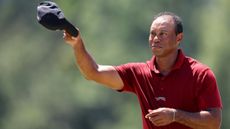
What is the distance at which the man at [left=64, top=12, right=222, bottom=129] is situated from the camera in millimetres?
4918

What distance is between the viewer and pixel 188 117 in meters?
4.85

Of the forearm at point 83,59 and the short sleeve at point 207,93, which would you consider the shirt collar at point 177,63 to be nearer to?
the short sleeve at point 207,93

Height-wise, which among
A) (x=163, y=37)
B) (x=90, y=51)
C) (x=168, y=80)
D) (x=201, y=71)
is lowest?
(x=90, y=51)

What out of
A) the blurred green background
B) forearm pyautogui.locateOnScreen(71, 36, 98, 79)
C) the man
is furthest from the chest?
the blurred green background

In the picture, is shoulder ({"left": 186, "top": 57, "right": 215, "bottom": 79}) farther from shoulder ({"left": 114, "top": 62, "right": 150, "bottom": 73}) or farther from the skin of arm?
shoulder ({"left": 114, "top": 62, "right": 150, "bottom": 73})

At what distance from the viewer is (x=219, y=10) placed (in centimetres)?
1328

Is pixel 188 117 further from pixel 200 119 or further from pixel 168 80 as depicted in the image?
pixel 168 80

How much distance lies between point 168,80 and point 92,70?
0.47m

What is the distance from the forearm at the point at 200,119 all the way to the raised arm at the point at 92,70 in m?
0.56

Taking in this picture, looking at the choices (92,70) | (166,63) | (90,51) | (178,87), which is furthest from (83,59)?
(90,51)

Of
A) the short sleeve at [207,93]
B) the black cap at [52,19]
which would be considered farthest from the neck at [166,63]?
the black cap at [52,19]

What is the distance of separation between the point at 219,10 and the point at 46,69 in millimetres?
2897

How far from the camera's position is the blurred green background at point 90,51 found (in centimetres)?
1313

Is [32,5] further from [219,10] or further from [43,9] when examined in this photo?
[43,9]
